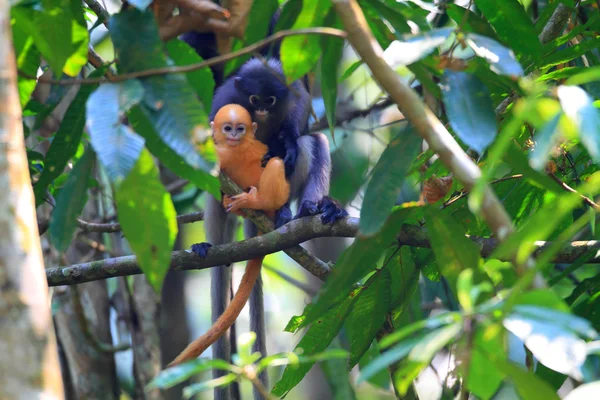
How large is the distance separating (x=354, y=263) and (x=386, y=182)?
0.27 m

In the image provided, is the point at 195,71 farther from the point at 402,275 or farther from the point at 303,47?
the point at 402,275

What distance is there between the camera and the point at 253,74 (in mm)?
5008

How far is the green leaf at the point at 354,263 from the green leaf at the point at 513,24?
0.69m

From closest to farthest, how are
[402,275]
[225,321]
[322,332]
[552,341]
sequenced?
[552,341], [322,332], [402,275], [225,321]

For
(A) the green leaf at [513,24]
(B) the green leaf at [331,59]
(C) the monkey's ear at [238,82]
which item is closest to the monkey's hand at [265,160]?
(C) the monkey's ear at [238,82]

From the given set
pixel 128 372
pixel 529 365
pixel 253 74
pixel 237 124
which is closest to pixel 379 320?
pixel 529 365

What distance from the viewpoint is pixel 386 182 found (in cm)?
219

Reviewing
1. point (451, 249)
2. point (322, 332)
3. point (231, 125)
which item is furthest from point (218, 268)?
point (451, 249)

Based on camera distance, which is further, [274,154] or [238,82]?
[238,82]

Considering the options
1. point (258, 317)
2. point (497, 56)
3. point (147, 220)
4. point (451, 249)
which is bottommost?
point (258, 317)

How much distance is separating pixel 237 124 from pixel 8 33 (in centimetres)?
269

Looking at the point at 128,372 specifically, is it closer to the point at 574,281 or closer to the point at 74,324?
the point at 74,324

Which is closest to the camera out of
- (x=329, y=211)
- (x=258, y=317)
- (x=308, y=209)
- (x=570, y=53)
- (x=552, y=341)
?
(x=552, y=341)

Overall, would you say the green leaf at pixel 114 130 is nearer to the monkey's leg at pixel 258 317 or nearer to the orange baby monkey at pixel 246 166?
the orange baby monkey at pixel 246 166
